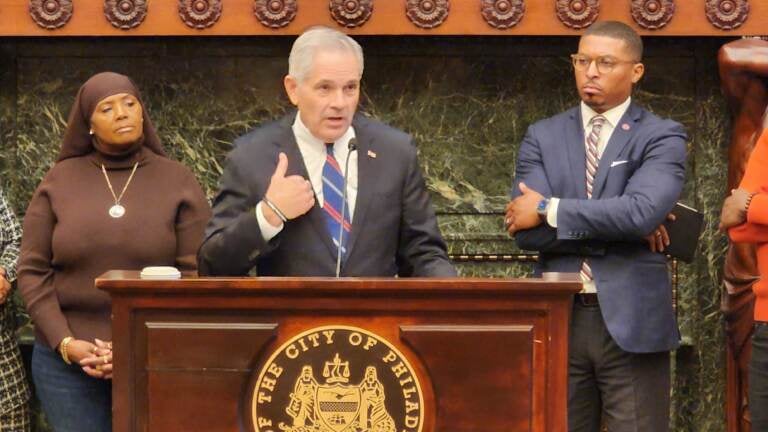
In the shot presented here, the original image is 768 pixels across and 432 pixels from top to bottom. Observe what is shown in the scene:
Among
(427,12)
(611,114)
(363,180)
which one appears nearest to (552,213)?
(611,114)

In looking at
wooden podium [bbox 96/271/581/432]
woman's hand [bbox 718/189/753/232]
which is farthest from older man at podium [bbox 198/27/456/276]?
woman's hand [bbox 718/189/753/232]

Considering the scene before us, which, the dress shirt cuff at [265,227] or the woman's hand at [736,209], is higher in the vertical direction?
the woman's hand at [736,209]

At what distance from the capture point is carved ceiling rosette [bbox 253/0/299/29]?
19.9ft

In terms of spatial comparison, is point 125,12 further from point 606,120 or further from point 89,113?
point 606,120

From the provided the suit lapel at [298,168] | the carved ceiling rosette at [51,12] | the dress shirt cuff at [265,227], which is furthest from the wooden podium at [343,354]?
the carved ceiling rosette at [51,12]

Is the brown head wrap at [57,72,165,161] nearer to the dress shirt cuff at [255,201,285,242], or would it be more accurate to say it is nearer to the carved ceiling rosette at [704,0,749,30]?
the dress shirt cuff at [255,201,285,242]

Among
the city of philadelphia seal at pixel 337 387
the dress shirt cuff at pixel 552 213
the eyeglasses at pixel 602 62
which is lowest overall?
the city of philadelphia seal at pixel 337 387

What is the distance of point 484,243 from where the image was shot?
6.52 m

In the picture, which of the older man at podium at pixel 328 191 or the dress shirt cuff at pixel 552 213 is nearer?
the older man at podium at pixel 328 191

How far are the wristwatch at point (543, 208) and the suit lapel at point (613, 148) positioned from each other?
182 millimetres

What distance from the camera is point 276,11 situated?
6.07 m

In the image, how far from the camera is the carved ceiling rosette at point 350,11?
6.03 metres

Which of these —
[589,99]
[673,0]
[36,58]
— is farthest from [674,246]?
[36,58]

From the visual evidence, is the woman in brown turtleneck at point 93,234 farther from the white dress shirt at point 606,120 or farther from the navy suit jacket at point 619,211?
the white dress shirt at point 606,120
